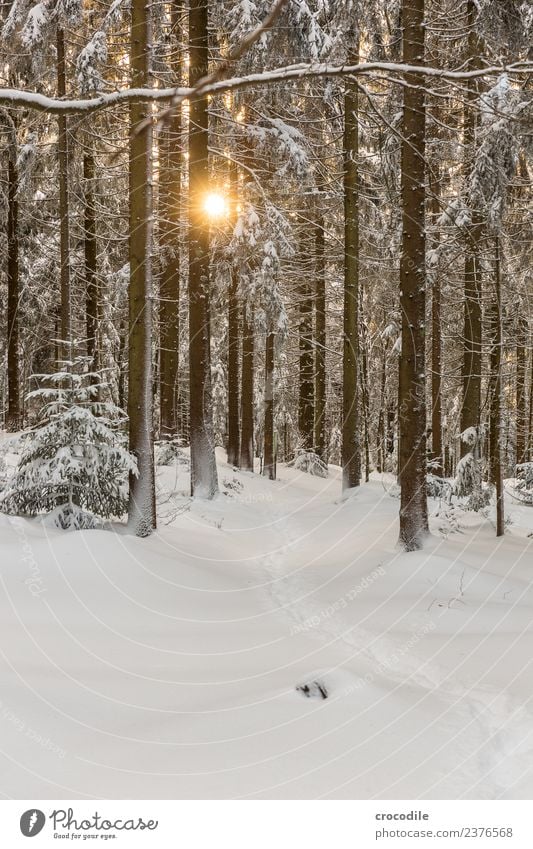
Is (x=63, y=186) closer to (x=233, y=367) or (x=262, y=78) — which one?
(x=233, y=367)

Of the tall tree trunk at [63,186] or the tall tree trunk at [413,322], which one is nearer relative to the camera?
the tall tree trunk at [413,322]

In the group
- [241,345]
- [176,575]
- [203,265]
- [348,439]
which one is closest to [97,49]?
[203,265]

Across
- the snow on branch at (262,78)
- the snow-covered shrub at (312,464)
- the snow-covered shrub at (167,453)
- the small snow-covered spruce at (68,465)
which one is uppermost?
the snow on branch at (262,78)

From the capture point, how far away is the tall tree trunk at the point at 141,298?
7520mm

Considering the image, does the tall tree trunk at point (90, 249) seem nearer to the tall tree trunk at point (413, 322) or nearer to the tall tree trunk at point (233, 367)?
the tall tree trunk at point (233, 367)

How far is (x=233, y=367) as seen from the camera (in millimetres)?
18750

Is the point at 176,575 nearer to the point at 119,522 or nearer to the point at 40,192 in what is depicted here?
→ the point at 119,522

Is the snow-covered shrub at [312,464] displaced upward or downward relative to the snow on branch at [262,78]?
downward

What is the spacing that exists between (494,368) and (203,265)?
6.11 metres

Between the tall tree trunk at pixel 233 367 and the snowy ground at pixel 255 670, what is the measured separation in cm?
1071

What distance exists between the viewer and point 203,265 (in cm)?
1160

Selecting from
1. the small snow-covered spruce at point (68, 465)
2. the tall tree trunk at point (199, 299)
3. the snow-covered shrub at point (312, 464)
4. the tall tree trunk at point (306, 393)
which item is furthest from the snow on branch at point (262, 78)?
the tall tree trunk at point (306, 393)

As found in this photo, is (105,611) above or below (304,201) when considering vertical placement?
below

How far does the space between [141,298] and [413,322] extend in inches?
149
